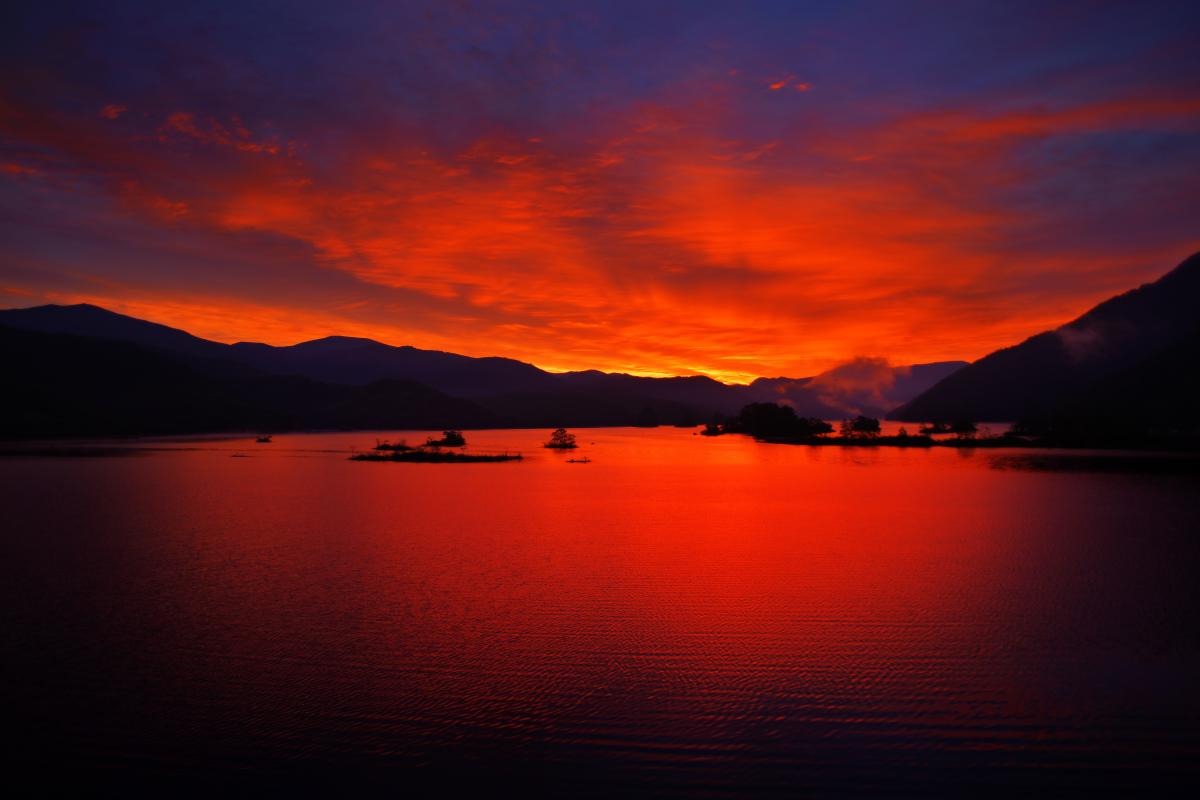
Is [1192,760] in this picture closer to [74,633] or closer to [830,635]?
[830,635]

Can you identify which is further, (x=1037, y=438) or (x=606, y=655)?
(x=1037, y=438)

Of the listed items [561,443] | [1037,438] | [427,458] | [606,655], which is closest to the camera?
[606,655]

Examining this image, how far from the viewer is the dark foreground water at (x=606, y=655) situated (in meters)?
11.0

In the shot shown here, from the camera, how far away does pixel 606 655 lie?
16.0 m

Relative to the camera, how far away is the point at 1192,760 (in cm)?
1095

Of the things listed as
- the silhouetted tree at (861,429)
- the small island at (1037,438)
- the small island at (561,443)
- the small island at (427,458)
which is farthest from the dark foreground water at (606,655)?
the silhouetted tree at (861,429)

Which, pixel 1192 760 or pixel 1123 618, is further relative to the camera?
pixel 1123 618

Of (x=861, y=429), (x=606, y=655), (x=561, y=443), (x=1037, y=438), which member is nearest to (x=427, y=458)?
(x=561, y=443)

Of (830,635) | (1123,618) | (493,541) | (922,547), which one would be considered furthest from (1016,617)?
(493,541)

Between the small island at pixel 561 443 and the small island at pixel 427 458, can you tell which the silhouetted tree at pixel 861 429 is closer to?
the small island at pixel 561 443

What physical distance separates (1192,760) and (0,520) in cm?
4979

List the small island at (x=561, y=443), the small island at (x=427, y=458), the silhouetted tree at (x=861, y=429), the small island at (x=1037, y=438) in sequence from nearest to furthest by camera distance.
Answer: the small island at (x=427, y=458) → the small island at (x=1037, y=438) → the small island at (x=561, y=443) → the silhouetted tree at (x=861, y=429)

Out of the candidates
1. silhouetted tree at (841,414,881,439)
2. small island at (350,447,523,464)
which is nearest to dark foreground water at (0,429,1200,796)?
small island at (350,447,523,464)

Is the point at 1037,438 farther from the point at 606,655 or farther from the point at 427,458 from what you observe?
the point at 606,655
